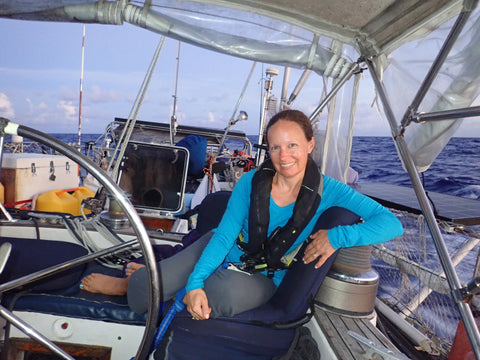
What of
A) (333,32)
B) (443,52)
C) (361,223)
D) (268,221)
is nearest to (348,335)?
(361,223)

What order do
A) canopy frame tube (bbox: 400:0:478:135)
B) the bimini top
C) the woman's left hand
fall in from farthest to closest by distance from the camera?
1. the bimini top
2. the woman's left hand
3. canopy frame tube (bbox: 400:0:478:135)

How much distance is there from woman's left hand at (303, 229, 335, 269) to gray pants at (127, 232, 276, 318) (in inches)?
11.2

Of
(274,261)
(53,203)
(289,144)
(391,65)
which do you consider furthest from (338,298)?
(53,203)

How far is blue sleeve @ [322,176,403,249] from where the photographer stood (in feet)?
5.01

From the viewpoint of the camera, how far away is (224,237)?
5.50 feet

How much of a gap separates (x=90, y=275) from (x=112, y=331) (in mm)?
353

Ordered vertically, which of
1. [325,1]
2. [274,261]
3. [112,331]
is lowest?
[112,331]

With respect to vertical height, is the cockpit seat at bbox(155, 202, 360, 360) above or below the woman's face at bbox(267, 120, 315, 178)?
below

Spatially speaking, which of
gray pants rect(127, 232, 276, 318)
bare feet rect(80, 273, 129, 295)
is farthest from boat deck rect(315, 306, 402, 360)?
bare feet rect(80, 273, 129, 295)

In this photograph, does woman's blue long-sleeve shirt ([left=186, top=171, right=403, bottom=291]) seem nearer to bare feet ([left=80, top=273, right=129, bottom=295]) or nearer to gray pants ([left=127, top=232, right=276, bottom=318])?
gray pants ([left=127, top=232, right=276, bottom=318])

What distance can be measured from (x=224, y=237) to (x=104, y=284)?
0.77 meters

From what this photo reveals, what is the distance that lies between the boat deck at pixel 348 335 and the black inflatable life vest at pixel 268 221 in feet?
1.09

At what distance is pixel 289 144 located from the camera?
64.1 inches

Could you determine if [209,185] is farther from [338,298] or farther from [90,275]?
[338,298]
